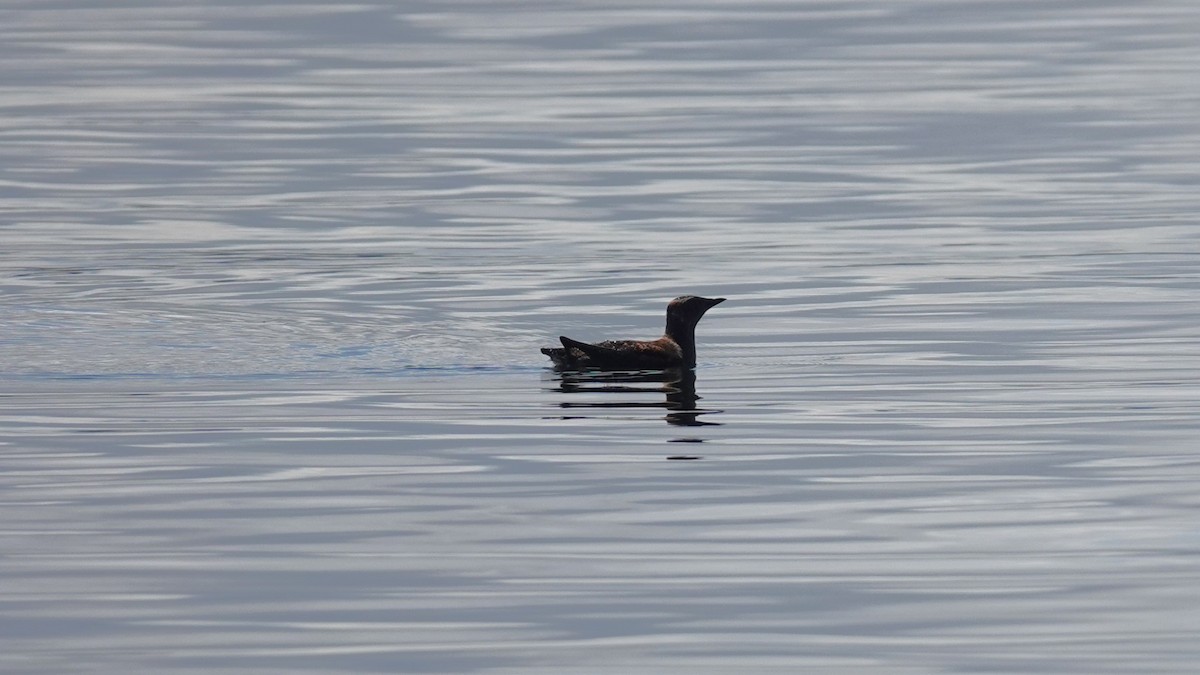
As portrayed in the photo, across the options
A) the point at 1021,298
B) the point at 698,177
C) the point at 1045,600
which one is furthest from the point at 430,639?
the point at 698,177

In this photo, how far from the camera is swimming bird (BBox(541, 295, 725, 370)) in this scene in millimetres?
15727

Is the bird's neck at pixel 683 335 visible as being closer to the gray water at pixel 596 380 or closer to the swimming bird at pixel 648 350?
the swimming bird at pixel 648 350

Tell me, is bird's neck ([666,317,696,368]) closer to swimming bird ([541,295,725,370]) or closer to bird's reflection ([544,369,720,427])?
swimming bird ([541,295,725,370])

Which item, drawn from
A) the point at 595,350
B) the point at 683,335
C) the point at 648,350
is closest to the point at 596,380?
the point at 595,350

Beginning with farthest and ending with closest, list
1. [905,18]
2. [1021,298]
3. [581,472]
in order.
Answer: [905,18] < [1021,298] < [581,472]

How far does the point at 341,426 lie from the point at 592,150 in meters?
17.7

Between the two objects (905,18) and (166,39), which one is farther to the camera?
(905,18)

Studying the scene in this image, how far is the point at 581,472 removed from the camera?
473 inches

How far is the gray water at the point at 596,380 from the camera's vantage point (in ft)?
30.7

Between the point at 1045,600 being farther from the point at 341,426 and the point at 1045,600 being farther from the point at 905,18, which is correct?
the point at 905,18

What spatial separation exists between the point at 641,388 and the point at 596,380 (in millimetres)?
353

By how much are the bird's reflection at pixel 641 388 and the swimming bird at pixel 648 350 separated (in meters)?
0.06

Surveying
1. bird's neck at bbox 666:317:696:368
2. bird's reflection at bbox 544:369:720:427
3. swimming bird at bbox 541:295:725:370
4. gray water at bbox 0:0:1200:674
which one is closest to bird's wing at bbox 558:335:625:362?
swimming bird at bbox 541:295:725:370

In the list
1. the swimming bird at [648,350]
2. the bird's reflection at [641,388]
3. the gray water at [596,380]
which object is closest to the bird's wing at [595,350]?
the swimming bird at [648,350]
